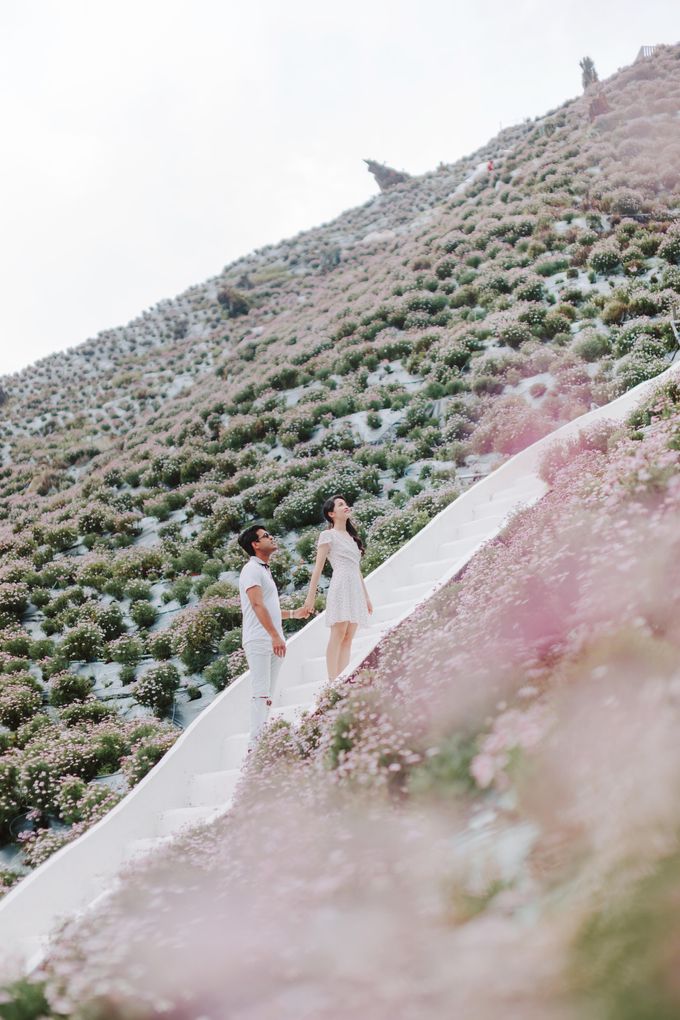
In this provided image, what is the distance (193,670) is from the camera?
11.2 metres

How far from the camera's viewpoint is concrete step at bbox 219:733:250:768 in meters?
7.31

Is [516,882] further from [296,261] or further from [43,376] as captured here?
[296,261]

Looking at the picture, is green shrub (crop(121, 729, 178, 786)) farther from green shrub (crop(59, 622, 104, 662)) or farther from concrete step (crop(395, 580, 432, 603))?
green shrub (crop(59, 622, 104, 662))

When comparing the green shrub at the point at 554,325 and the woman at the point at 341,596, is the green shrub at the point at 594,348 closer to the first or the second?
the green shrub at the point at 554,325

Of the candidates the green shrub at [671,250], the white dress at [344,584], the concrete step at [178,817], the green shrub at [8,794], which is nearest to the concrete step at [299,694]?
the white dress at [344,584]

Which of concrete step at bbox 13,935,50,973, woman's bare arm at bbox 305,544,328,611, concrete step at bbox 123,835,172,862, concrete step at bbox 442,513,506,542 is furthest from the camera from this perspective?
concrete step at bbox 442,513,506,542

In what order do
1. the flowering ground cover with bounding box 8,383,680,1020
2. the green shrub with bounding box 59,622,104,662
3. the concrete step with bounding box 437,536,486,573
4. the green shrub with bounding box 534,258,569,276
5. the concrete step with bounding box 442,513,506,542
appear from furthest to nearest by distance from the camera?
the green shrub with bounding box 534,258,569,276
the green shrub with bounding box 59,622,104,662
the concrete step with bounding box 442,513,506,542
the concrete step with bounding box 437,536,486,573
the flowering ground cover with bounding box 8,383,680,1020

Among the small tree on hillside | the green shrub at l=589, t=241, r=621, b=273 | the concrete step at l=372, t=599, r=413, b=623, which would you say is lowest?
the concrete step at l=372, t=599, r=413, b=623

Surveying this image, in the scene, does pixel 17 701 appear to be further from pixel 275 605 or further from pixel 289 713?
pixel 275 605

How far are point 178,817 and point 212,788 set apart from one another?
1.35 ft

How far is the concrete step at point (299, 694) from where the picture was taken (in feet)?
25.5

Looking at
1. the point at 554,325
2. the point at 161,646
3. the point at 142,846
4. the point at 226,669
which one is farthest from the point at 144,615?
the point at 554,325

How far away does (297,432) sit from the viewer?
63.3 feet

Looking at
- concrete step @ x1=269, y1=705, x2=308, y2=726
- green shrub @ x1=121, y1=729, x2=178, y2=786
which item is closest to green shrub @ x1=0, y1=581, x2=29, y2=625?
green shrub @ x1=121, y1=729, x2=178, y2=786
